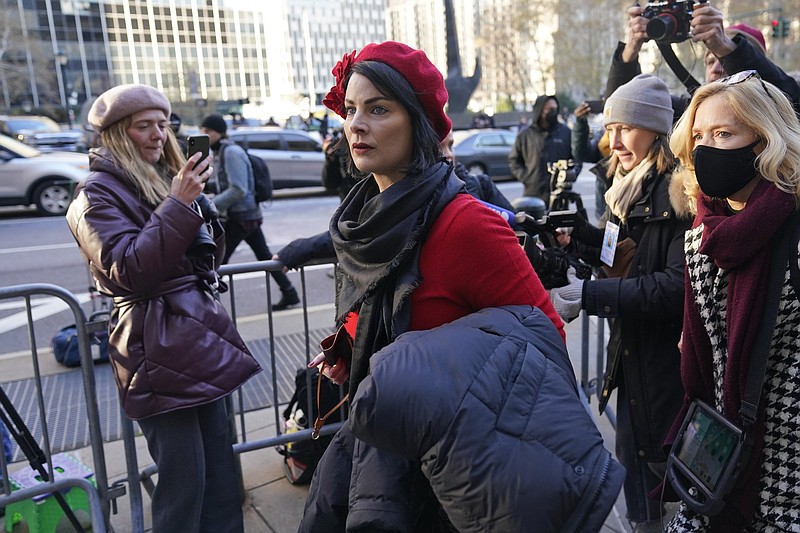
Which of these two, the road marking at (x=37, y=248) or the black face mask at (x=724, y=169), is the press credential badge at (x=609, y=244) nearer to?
the black face mask at (x=724, y=169)

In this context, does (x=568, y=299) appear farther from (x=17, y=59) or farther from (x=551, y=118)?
(x=17, y=59)

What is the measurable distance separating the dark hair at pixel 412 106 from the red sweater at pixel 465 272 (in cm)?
16

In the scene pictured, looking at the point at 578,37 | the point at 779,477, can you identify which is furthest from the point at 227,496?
the point at 578,37

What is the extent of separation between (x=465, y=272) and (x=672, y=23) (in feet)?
7.96

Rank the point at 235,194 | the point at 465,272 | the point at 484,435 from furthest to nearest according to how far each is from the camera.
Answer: the point at 235,194 < the point at 465,272 < the point at 484,435

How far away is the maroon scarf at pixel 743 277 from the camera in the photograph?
1817 millimetres

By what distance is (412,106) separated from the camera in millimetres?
1693

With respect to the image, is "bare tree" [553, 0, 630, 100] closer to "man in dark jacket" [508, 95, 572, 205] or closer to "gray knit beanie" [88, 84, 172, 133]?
"man in dark jacket" [508, 95, 572, 205]

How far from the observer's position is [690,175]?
2.24 m

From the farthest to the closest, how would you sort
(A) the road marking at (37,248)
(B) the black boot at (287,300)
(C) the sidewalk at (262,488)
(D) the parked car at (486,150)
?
(D) the parked car at (486,150), (A) the road marking at (37,248), (B) the black boot at (287,300), (C) the sidewalk at (262,488)

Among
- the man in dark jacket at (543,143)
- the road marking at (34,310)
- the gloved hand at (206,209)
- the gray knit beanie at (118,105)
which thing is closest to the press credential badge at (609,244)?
the gloved hand at (206,209)

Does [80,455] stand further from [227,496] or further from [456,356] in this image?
[456,356]

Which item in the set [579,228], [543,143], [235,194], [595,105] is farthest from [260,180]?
[579,228]

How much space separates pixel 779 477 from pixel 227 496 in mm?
2105
